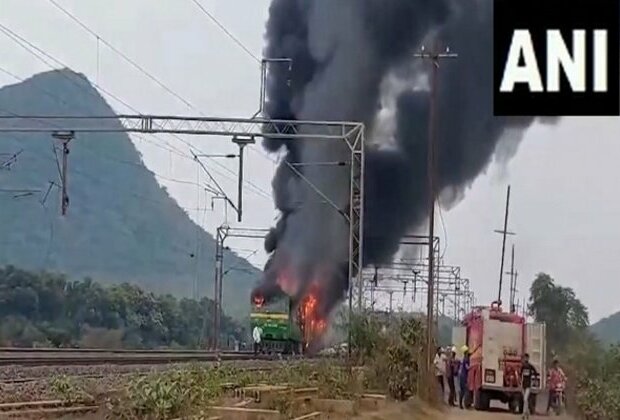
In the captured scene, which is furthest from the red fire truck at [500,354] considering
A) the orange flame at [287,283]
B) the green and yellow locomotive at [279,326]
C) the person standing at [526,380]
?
the orange flame at [287,283]

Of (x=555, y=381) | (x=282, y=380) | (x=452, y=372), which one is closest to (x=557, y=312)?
(x=452, y=372)

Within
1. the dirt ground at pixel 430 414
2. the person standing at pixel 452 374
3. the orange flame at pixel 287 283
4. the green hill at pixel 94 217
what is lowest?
the dirt ground at pixel 430 414

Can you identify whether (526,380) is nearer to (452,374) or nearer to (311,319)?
(452,374)

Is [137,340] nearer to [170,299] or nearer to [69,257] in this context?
[170,299]

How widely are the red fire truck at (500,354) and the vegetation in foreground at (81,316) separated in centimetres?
2880

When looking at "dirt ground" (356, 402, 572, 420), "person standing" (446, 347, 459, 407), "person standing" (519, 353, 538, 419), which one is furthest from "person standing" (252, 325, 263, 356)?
"person standing" (519, 353, 538, 419)

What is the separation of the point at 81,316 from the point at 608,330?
36590 millimetres

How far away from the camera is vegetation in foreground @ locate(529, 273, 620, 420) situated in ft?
73.5

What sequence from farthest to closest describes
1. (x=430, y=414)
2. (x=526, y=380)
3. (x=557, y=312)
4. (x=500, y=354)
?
1. (x=557, y=312)
2. (x=500, y=354)
3. (x=526, y=380)
4. (x=430, y=414)

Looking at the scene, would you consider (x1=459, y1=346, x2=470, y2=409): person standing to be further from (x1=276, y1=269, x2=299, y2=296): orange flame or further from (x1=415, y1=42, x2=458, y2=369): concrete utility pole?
(x1=276, y1=269, x2=299, y2=296): orange flame

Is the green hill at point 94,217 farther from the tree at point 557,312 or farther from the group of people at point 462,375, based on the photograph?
the group of people at point 462,375

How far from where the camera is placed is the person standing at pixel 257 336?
4748 cm

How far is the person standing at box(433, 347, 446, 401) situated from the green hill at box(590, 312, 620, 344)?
4507mm

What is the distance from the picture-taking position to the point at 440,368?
29.9 meters
